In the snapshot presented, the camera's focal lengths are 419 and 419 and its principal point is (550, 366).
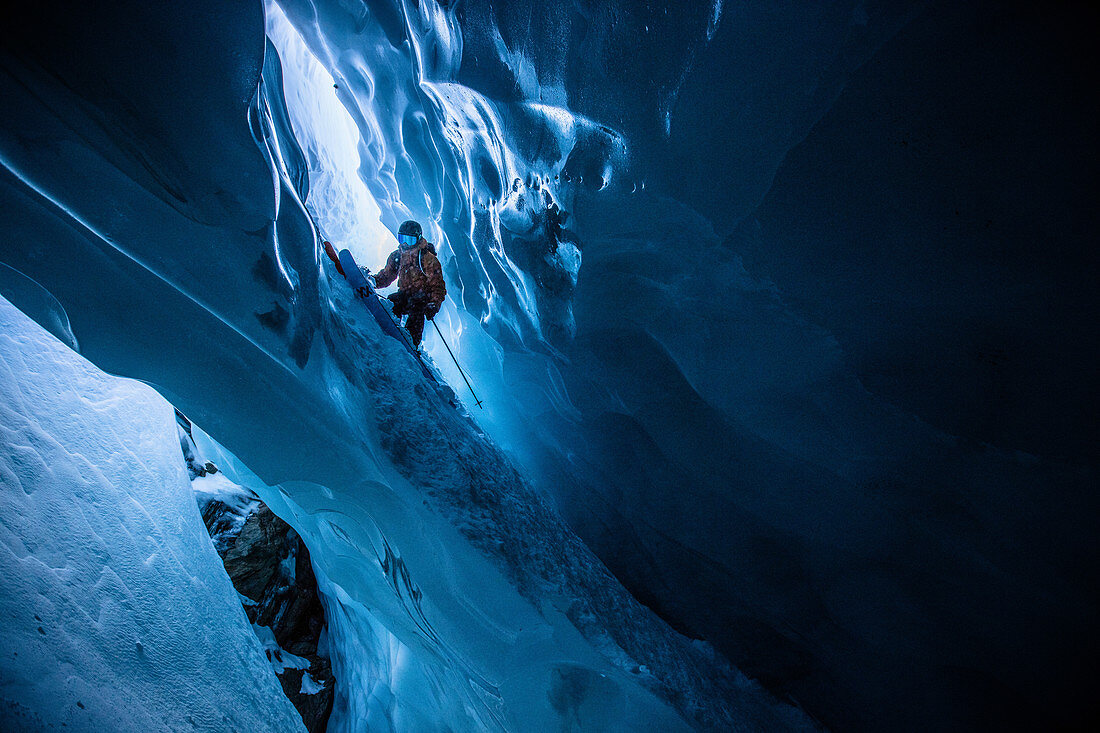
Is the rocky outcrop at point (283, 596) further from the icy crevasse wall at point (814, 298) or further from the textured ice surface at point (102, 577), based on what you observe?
the icy crevasse wall at point (814, 298)

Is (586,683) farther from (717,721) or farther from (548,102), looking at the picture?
(548,102)

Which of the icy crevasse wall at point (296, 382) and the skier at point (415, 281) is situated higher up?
the skier at point (415, 281)

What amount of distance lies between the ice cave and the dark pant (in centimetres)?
94

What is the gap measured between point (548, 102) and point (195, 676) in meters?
3.03

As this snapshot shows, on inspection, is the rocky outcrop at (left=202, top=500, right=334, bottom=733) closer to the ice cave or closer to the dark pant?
the ice cave

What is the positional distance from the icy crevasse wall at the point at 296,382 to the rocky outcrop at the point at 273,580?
0.49 feet

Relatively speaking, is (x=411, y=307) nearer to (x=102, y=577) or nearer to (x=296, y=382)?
(x=296, y=382)

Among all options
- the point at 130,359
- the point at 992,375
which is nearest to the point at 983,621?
the point at 992,375

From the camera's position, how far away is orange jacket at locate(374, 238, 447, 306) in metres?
3.99

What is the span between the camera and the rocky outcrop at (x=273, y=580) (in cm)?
222

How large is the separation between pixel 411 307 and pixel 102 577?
114 inches

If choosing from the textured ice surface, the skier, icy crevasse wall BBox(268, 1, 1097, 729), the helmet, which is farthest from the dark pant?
the textured ice surface

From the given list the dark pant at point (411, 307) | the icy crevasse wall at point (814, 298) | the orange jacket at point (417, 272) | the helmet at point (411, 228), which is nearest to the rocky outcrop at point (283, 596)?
the dark pant at point (411, 307)

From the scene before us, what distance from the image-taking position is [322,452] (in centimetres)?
194
